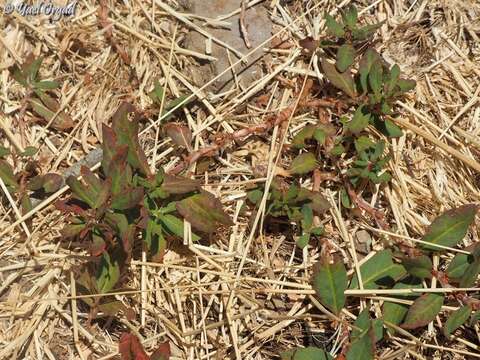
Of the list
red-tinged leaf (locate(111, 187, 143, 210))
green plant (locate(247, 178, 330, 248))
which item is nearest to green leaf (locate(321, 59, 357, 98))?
green plant (locate(247, 178, 330, 248))

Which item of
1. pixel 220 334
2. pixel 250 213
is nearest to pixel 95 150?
pixel 250 213

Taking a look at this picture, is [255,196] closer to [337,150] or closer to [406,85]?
[337,150]

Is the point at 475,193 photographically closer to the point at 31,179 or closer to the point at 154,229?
the point at 154,229

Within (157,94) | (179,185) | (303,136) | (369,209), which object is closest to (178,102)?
(157,94)

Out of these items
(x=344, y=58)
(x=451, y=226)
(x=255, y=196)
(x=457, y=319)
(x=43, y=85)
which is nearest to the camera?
(x=457, y=319)

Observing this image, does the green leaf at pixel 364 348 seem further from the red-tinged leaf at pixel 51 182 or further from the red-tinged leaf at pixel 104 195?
the red-tinged leaf at pixel 51 182

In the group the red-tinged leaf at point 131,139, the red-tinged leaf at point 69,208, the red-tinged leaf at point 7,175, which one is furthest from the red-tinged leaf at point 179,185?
the red-tinged leaf at point 7,175
